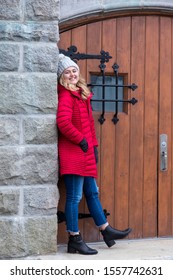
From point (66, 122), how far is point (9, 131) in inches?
16.9

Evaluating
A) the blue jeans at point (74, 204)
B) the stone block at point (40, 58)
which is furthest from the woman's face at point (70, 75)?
the blue jeans at point (74, 204)

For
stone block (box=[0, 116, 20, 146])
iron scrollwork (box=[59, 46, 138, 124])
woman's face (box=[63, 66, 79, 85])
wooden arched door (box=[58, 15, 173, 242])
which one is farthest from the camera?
wooden arched door (box=[58, 15, 173, 242])

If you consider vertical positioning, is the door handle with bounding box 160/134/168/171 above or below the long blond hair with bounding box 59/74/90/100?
below

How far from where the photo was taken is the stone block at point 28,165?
13.5 feet

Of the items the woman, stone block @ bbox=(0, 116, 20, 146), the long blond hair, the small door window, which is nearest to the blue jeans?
the woman

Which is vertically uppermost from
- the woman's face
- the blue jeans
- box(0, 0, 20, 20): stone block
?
box(0, 0, 20, 20): stone block

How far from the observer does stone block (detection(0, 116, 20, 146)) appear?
412 cm

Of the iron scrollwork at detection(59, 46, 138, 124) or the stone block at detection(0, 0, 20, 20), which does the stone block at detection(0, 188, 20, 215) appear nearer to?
the iron scrollwork at detection(59, 46, 138, 124)

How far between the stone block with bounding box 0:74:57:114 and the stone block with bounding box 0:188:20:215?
1.94ft

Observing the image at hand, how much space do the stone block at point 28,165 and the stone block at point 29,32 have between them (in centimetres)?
81

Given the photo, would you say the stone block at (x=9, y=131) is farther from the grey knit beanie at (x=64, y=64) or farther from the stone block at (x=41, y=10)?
the stone block at (x=41, y=10)
